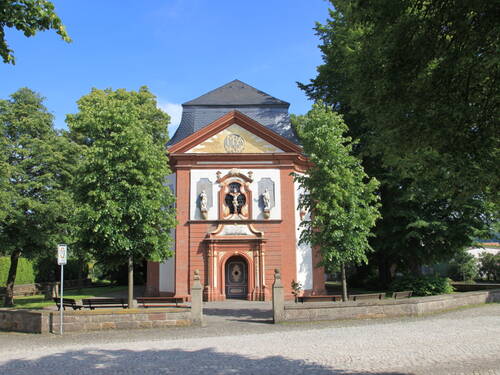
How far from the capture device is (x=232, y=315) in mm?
16469

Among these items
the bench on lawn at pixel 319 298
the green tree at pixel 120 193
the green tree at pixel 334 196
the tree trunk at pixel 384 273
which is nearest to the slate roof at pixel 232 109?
the green tree at pixel 334 196

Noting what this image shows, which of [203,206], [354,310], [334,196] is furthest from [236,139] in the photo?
[354,310]

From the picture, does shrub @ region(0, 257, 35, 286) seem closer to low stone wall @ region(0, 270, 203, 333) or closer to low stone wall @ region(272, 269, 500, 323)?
low stone wall @ region(0, 270, 203, 333)

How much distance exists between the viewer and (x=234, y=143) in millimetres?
24484

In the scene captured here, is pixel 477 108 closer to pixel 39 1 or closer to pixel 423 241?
pixel 39 1

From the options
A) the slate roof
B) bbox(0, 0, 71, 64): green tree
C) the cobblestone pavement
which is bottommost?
the cobblestone pavement

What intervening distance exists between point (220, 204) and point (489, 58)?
19.5 metres

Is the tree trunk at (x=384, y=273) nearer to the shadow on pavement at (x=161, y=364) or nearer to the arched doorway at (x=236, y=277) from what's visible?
the arched doorway at (x=236, y=277)

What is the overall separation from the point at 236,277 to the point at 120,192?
369 inches

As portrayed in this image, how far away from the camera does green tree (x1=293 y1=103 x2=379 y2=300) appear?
57.7 ft

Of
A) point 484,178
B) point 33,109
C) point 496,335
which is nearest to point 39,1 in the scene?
point 484,178

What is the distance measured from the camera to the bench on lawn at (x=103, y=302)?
622 inches

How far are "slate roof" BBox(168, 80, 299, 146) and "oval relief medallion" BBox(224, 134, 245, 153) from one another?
6.89 feet

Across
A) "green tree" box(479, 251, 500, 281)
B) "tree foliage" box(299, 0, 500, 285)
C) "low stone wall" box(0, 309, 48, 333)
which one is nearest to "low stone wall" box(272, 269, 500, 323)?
"low stone wall" box(0, 309, 48, 333)
